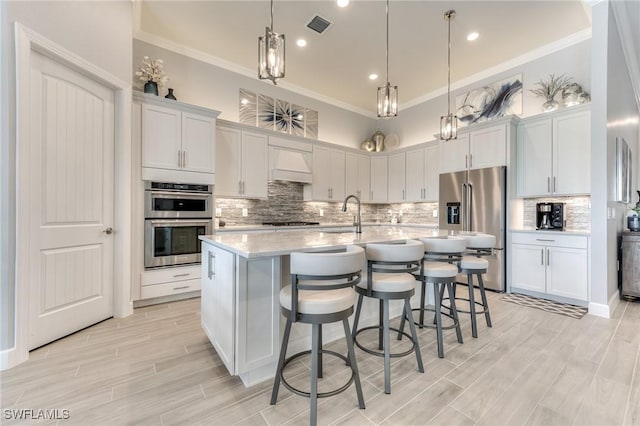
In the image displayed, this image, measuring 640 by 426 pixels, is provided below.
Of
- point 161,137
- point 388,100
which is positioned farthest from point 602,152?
point 161,137

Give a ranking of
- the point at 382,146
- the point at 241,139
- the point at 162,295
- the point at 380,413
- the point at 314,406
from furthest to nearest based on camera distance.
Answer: the point at 382,146
the point at 241,139
the point at 162,295
the point at 380,413
the point at 314,406

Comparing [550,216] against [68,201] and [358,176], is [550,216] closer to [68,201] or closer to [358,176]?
[358,176]

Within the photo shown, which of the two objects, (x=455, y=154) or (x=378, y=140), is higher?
(x=378, y=140)

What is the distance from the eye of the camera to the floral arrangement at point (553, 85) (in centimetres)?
381

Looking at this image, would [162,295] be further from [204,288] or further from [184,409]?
[184,409]

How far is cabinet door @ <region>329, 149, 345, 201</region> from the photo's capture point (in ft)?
18.0

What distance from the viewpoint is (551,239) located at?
3.51m

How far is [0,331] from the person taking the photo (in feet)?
6.30

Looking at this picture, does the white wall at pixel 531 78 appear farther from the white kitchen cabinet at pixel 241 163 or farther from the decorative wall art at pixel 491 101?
the white kitchen cabinet at pixel 241 163

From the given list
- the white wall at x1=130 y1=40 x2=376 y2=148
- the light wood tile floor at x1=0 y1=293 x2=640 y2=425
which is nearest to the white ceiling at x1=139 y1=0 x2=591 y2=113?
the white wall at x1=130 y1=40 x2=376 y2=148

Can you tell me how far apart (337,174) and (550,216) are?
135 inches

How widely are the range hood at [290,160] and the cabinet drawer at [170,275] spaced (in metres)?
1.92

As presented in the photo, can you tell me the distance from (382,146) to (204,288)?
16.8 feet

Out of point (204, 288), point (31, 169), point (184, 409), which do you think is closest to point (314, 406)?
point (184, 409)
